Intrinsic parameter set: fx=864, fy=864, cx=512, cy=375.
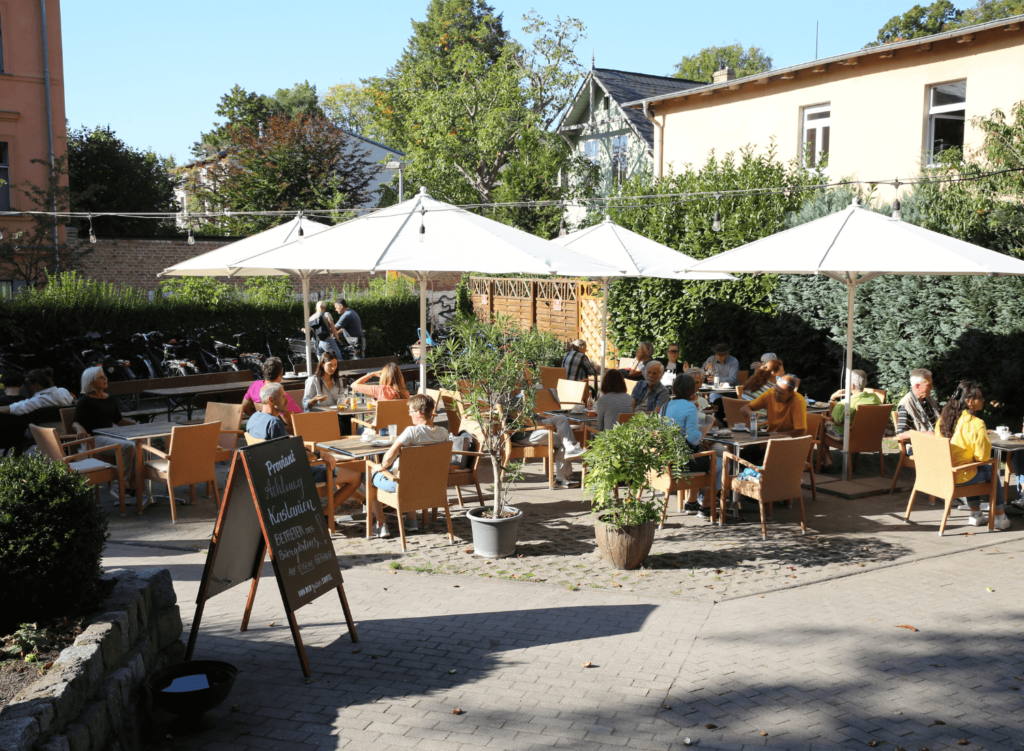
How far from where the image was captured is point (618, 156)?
29297 millimetres

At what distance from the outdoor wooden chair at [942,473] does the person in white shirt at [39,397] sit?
913cm

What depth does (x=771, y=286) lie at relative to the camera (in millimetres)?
14625

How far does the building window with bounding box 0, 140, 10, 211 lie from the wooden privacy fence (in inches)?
501

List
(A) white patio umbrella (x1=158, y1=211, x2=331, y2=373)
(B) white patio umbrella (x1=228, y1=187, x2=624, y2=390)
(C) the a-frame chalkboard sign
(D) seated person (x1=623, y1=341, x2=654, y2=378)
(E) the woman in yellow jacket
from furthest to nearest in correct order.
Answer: (D) seated person (x1=623, y1=341, x2=654, y2=378), (A) white patio umbrella (x1=158, y1=211, x2=331, y2=373), (B) white patio umbrella (x1=228, y1=187, x2=624, y2=390), (E) the woman in yellow jacket, (C) the a-frame chalkboard sign

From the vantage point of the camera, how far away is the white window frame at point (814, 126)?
1720cm

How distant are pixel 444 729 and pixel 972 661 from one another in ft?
10.3

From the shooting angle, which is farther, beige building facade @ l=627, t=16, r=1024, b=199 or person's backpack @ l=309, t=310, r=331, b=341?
person's backpack @ l=309, t=310, r=331, b=341

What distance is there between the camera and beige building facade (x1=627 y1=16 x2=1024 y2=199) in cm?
1401

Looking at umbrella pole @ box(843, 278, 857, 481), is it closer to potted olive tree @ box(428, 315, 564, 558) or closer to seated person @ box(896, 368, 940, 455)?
seated person @ box(896, 368, 940, 455)

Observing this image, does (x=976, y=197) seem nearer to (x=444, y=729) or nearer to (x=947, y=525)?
(x=947, y=525)

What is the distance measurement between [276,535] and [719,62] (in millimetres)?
62289

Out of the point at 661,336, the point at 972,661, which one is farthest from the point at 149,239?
the point at 972,661

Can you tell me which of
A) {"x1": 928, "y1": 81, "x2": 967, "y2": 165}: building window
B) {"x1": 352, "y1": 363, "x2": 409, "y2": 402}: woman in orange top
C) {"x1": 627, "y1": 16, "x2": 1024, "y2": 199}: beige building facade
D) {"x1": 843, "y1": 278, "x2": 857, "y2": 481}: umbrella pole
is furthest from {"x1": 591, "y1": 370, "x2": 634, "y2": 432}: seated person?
{"x1": 928, "y1": 81, "x2": 967, "y2": 165}: building window

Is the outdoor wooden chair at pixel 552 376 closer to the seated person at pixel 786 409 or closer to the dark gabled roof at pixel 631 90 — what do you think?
the seated person at pixel 786 409
